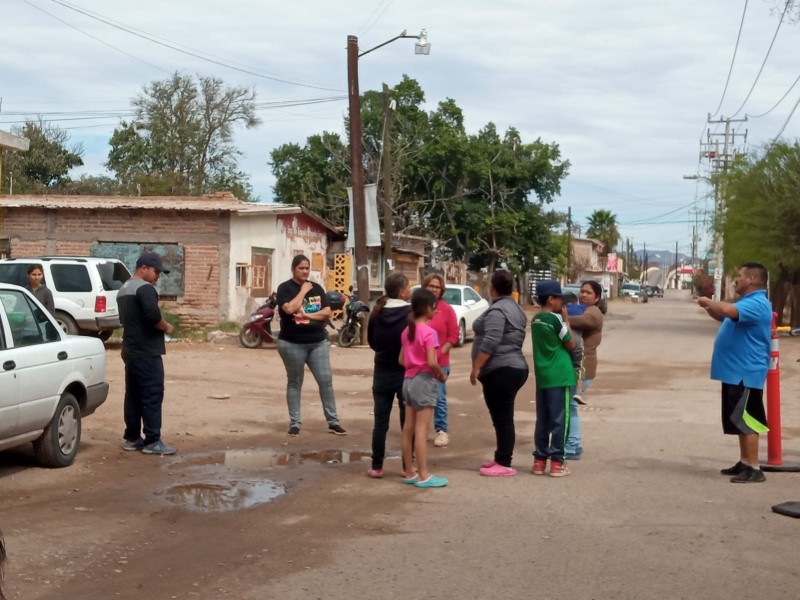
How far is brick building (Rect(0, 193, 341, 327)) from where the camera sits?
2617 cm

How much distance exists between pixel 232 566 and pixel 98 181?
160 ft

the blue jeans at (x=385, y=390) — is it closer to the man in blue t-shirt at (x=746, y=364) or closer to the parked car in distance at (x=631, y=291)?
the man in blue t-shirt at (x=746, y=364)

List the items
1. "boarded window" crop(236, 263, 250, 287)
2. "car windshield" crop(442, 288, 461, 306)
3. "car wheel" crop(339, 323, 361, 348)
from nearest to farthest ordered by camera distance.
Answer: "car wheel" crop(339, 323, 361, 348)
"car windshield" crop(442, 288, 461, 306)
"boarded window" crop(236, 263, 250, 287)

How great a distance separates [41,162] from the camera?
51.9m

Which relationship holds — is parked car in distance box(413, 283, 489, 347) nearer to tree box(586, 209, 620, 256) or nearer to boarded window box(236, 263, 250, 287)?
boarded window box(236, 263, 250, 287)

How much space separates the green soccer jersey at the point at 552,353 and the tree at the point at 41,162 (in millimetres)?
45345

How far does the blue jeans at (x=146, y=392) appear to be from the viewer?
9.86 m

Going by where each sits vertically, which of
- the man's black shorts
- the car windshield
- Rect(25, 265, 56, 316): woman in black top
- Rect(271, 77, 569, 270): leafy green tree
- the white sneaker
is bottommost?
the white sneaker

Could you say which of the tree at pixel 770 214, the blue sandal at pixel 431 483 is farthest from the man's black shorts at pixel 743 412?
the tree at pixel 770 214

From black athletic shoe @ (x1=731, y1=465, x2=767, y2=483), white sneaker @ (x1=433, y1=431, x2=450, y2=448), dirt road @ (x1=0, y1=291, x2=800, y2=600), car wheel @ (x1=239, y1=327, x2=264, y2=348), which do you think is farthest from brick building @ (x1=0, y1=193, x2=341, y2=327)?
black athletic shoe @ (x1=731, y1=465, x2=767, y2=483)

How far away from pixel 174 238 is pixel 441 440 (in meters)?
16.9

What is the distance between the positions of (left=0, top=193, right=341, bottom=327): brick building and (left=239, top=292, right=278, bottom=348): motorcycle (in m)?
3.35

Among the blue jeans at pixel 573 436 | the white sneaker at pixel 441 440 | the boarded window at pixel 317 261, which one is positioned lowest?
the white sneaker at pixel 441 440

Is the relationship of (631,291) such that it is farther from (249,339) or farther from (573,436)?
(573,436)
